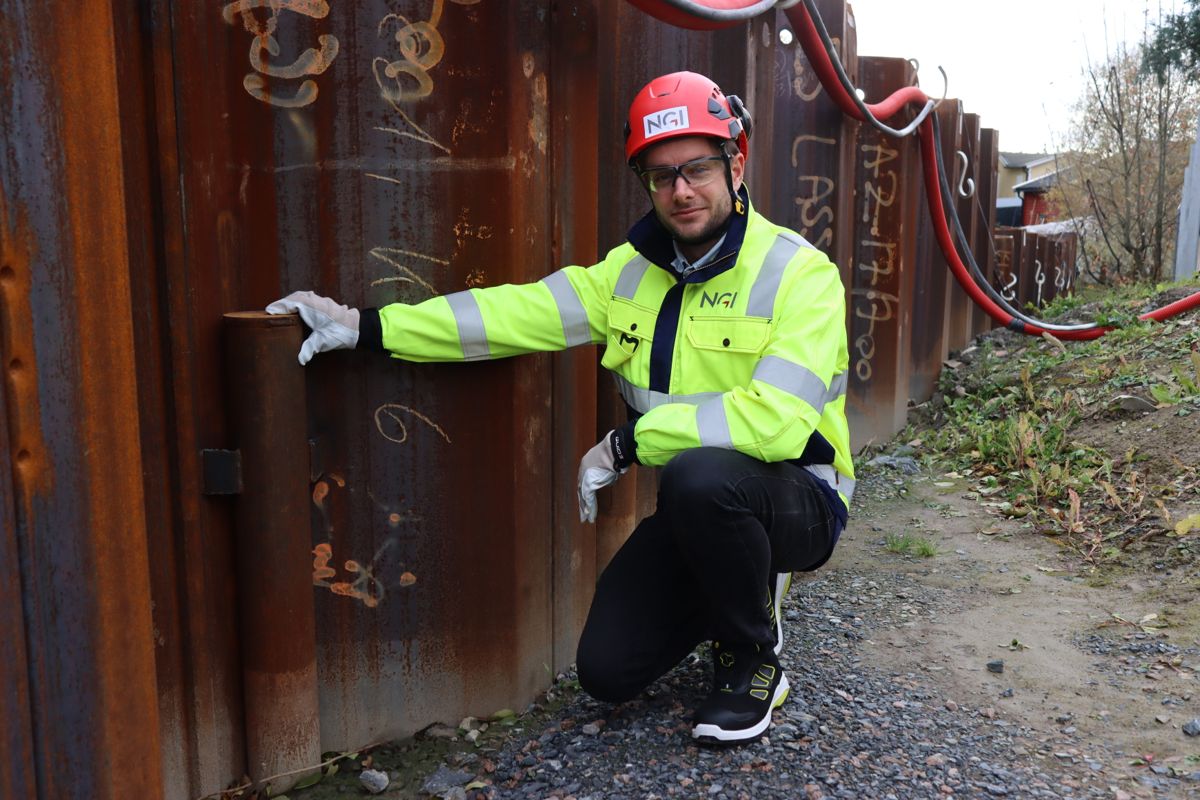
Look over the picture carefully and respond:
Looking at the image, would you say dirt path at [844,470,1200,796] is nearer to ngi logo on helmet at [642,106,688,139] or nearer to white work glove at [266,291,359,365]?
ngi logo on helmet at [642,106,688,139]

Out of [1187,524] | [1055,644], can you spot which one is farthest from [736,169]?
[1187,524]

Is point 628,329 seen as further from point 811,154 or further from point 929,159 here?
point 929,159

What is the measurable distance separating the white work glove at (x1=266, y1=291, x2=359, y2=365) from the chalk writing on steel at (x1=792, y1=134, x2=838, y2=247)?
354 centimetres

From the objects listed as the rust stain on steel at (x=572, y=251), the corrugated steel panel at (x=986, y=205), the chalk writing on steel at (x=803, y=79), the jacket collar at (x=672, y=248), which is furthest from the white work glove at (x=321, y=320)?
the corrugated steel panel at (x=986, y=205)

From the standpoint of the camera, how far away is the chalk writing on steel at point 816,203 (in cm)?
612

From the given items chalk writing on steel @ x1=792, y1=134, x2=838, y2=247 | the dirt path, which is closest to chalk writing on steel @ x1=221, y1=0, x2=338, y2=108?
the dirt path

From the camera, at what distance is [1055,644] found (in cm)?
402

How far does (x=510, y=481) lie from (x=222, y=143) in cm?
126

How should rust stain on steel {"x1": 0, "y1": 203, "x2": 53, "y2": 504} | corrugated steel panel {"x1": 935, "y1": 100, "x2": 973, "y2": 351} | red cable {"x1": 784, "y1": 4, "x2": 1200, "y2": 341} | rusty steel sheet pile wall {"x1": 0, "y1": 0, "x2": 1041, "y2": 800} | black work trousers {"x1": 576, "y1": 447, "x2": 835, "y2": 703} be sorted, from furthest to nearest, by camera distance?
A: 1. corrugated steel panel {"x1": 935, "y1": 100, "x2": 973, "y2": 351}
2. red cable {"x1": 784, "y1": 4, "x2": 1200, "y2": 341}
3. black work trousers {"x1": 576, "y1": 447, "x2": 835, "y2": 703}
4. rusty steel sheet pile wall {"x1": 0, "y1": 0, "x2": 1041, "y2": 800}
5. rust stain on steel {"x1": 0, "y1": 203, "x2": 53, "y2": 504}

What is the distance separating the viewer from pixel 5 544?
203 centimetres

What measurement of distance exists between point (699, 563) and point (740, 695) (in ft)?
1.37

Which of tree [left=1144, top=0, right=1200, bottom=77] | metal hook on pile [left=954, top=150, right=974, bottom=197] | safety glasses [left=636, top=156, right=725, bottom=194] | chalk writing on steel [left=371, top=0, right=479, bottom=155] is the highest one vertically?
tree [left=1144, top=0, right=1200, bottom=77]

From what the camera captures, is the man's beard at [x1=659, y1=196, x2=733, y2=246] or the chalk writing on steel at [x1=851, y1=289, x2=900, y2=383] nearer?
the man's beard at [x1=659, y1=196, x2=733, y2=246]

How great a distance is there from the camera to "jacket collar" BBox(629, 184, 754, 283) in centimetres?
333
